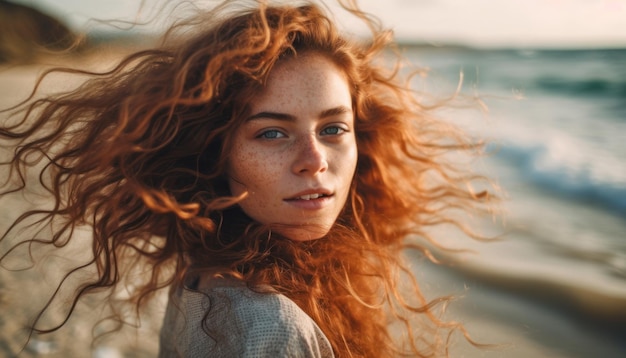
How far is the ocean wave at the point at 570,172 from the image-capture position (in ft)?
19.2

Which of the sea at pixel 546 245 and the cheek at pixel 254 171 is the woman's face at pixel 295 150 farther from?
the sea at pixel 546 245

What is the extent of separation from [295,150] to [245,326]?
0.64 metres

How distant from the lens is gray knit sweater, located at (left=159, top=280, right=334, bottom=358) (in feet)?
5.53

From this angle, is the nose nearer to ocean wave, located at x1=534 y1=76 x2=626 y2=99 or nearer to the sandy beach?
the sandy beach

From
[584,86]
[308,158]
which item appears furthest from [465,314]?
[584,86]

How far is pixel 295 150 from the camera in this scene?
199cm

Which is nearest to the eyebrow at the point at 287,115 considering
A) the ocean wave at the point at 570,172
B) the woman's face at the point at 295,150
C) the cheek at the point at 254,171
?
the woman's face at the point at 295,150

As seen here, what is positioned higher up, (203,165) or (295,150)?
(295,150)

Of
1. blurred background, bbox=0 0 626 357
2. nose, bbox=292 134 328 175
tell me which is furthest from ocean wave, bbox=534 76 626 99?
nose, bbox=292 134 328 175

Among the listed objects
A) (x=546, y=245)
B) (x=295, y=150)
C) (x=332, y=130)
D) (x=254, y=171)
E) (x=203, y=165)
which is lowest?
(x=203, y=165)

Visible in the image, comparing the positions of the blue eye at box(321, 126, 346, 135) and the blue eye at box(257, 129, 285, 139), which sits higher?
the blue eye at box(321, 126, 346, 135)

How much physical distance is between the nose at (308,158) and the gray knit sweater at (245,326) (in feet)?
1.50

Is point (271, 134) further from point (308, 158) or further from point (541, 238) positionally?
point (541, 238)

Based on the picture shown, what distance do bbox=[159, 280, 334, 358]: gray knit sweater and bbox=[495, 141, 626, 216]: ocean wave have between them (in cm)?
474
